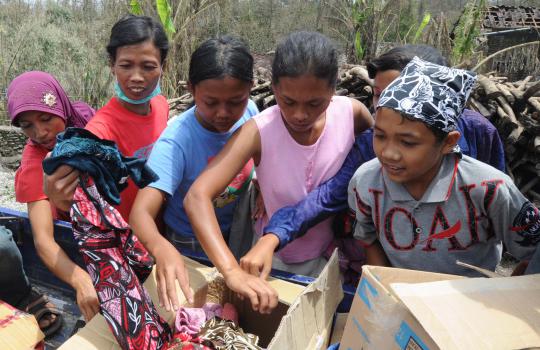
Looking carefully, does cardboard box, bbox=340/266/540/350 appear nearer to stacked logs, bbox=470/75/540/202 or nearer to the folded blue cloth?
the folded blue cloth

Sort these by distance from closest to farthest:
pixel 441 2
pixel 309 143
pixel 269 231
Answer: pixel 269 231
pixel 309 143
pixel 441 2

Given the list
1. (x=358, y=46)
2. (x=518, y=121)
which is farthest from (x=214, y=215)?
(x=358, y=46)

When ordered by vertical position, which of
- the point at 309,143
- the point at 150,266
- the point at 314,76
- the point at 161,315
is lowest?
the point at 161,315

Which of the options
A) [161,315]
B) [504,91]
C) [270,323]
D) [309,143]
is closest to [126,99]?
[309,143]

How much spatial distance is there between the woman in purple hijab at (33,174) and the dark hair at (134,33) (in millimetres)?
365

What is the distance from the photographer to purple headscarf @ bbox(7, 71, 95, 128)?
196cm

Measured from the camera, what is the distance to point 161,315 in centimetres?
145

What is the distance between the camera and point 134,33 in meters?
2.06

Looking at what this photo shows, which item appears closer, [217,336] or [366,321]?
[366,321]

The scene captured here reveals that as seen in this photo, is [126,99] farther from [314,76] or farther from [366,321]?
[366,321]

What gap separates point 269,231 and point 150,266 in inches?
16.9

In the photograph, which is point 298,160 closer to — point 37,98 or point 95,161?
point 95,161

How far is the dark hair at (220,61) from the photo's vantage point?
1665 mm

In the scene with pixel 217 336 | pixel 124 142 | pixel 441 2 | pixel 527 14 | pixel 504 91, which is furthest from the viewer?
pixel 441 2
